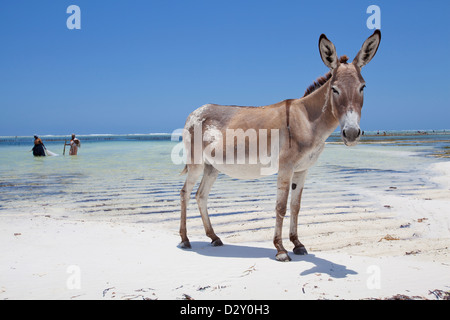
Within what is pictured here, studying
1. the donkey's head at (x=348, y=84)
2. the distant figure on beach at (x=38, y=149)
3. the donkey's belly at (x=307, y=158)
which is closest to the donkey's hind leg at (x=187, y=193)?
the donkey's belly at (x=307, y=158)

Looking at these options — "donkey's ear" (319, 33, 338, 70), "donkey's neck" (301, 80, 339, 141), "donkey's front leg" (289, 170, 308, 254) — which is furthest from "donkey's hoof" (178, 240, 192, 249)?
"donkey's ear" (319, 33, 338, 70)

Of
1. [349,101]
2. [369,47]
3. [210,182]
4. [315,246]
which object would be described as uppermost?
[369,47]

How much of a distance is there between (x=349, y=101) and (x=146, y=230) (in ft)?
14.3

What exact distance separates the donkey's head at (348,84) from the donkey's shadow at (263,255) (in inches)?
62.5

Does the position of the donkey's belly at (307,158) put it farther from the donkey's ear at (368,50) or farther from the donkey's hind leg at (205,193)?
the donkey's hind leg at (205,193)

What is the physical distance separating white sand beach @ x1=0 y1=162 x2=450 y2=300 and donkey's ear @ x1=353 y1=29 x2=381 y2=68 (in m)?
2.58

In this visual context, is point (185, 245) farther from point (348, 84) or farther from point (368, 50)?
point (368, 50)

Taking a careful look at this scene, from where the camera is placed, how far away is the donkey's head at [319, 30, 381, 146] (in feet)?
12.9

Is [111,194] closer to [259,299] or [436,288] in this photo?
[259,299]

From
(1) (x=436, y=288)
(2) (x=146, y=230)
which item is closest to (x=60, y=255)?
(2) (x=146, y=230)

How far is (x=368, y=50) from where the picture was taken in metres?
4.34
